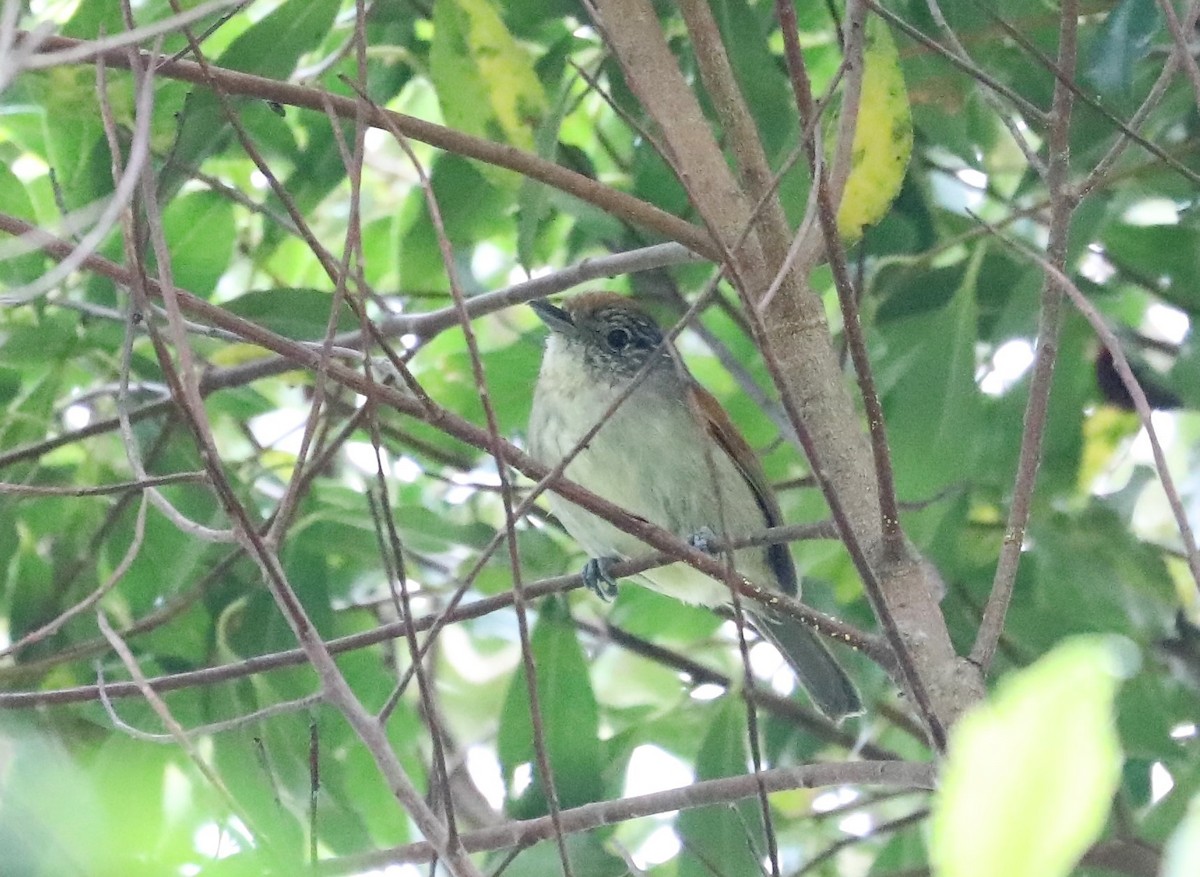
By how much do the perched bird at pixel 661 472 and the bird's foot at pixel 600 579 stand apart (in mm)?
11

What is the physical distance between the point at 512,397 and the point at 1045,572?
1.44 metres

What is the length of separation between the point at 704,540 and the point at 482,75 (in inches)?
48.4

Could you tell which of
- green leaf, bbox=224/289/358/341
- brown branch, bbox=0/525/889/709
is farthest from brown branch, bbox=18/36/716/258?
green leaf, bbox=224/289/358/341

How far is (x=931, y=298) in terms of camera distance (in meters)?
3.26

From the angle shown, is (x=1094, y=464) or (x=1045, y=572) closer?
(x=1045, y=572)

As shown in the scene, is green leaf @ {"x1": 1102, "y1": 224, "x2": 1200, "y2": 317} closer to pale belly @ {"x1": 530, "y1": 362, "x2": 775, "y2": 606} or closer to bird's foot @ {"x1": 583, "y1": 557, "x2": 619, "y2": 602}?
pale belly @ {"x1": 530, "y1": 362, "x2": 775, "y2": 606}

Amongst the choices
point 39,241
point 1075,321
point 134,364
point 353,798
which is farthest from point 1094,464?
point 39,241

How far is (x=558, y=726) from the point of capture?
302 cm

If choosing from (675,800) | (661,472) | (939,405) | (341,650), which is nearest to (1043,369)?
(675,800)

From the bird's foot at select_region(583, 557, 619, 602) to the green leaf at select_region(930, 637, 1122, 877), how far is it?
226 centimetres

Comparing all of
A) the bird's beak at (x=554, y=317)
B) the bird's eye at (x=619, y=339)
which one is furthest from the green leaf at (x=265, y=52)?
the bird's eye at (x=619, y=339)

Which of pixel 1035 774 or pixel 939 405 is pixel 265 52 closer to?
pixel 939 405

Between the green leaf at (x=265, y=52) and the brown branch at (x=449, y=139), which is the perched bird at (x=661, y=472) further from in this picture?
the brown branch at (x=449, y=139)

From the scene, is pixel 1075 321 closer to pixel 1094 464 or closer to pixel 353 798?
pixel 1094 464
